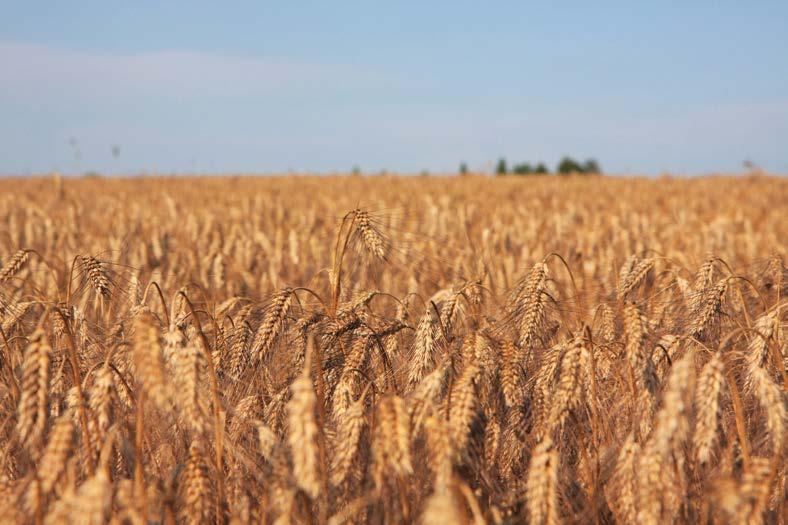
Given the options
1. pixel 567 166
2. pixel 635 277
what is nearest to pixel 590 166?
pixel 567 166

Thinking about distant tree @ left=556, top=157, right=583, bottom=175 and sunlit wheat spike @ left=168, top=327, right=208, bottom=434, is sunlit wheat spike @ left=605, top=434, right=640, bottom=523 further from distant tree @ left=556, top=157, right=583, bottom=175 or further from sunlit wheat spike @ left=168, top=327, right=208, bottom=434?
distant tree @ left=556, top=157, right=583, bottom=175

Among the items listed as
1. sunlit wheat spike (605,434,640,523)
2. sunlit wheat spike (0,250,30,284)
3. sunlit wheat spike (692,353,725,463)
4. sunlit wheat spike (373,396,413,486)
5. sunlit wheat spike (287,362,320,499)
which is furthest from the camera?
sunlit wheat spike (0,250,30,284)

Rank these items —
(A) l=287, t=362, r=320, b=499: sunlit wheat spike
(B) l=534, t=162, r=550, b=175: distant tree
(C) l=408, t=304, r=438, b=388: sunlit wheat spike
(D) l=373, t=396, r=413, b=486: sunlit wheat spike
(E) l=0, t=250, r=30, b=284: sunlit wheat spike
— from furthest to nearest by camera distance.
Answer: (B) l=534, t=162, r=550, b=175: distant tree, (E) l=0, t=250, r=30, b=284: sunlit wheat spike, (C) l=408, t=304, r=438, b=388: sunlit wheat spike, (D) l=373, t=396, r=413, b=486: sunlit wheat spike, (A) l=287, t=362, r=320, b=499: sunlit wheat spike

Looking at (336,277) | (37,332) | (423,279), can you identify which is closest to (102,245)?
(423,279)

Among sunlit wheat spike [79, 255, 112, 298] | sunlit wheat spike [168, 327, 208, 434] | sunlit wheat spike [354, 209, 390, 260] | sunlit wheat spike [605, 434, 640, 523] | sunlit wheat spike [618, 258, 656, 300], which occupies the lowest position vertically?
sunlit wheat spike [605, 434, 640, 523]

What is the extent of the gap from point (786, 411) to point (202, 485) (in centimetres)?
145

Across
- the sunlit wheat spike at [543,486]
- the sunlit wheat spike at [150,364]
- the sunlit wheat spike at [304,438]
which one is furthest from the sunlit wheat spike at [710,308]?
the sunlit wheat spike at [150,364]

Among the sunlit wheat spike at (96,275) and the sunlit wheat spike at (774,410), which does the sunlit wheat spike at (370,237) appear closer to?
the sunlit wheat spike at (96,275)

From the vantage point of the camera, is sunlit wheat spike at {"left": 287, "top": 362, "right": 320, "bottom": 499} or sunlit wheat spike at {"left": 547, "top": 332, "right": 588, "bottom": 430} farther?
sunlit wheat spike at {"left": 547, "top": 332, "right": 588, "bottom": 430}

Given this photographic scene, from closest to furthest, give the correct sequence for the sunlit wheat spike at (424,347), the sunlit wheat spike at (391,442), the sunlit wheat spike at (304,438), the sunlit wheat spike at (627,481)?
the sunlit wheat spike at (304,438), the sunlit wheat spike at (391,442), the sunlit wheat spike at (627,481), the sunlit wheat spike at (424,347)

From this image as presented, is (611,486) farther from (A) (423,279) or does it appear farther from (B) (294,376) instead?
(A) (423,279)

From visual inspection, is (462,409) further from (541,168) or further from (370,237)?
(541,168)

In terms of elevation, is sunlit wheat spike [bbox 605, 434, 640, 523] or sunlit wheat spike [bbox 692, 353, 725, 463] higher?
sunlit wheat spike [bbox 692, 353, 725, 463]

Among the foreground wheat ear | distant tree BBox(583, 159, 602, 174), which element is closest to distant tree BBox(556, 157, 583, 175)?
distant tree BBox(583, 159, 602, 174)
